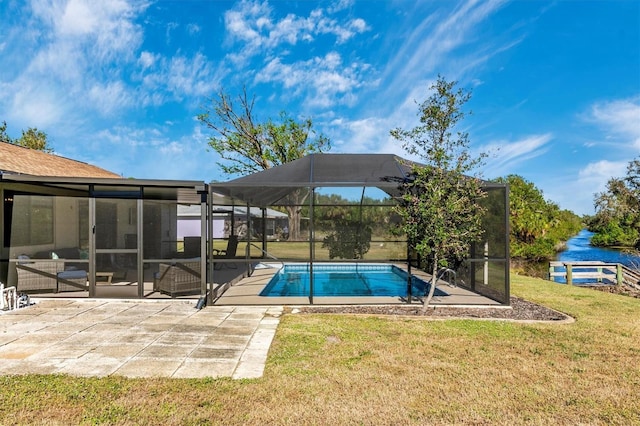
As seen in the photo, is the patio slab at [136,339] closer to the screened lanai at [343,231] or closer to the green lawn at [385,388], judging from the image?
the green lawn at [385,388]

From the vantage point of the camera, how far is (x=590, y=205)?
14.8m

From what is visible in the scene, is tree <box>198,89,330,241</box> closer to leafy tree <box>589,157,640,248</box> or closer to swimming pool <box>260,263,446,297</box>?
swimming pool <box>260,263,446,297</box>

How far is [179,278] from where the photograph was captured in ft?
23.1

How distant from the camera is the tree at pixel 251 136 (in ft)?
79.4

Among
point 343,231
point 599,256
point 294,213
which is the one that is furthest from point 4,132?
point 599,256

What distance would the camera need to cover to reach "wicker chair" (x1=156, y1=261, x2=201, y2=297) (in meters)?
7.00

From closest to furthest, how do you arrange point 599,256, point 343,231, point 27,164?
1. point 27,164
2. point 343,231
3. point 599,256

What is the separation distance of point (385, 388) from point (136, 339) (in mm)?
3269

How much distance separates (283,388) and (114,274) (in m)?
5.42

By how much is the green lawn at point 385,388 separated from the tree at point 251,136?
67.0 ft

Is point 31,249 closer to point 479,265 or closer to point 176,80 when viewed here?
point 479,265

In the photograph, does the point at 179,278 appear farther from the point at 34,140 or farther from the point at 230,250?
the point at 34,140

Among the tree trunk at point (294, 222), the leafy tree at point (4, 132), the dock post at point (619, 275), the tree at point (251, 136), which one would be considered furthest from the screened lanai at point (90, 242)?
the leafy tree at point (4, 132)

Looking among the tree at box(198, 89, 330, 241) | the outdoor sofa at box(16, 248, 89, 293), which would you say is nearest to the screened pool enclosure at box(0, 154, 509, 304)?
the outdoor sofa at box(16, 248, 89, 293)
